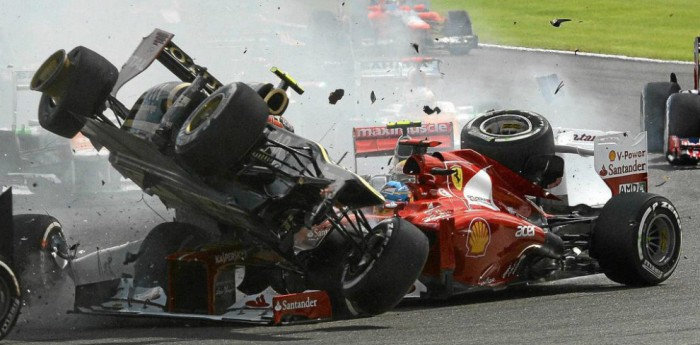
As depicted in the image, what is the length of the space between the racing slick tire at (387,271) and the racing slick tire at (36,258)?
209 centimetres

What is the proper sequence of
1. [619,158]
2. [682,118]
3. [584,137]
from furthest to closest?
[682,118] → [584,137] → [619,158]

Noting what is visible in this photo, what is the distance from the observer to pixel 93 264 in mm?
8961

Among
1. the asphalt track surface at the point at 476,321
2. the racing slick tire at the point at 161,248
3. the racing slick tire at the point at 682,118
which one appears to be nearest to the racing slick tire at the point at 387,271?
the asphalt track surface at the point at 476,321

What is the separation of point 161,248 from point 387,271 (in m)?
1.74

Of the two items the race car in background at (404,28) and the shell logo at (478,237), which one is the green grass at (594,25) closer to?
the race car in background at (404,28)

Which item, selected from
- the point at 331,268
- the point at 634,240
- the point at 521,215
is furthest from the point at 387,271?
the point at 634,240

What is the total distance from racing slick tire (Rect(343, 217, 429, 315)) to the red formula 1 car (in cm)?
76

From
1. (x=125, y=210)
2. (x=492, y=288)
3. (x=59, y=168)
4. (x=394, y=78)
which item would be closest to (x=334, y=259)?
(x=492, y=288)

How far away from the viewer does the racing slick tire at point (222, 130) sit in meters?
7.27

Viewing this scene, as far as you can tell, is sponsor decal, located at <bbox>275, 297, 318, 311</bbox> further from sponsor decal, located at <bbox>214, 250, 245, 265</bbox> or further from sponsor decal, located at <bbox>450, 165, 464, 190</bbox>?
sponsor decal, located at <bbox>450, 165, 464, 190</bbox>

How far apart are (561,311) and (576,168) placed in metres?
2.69

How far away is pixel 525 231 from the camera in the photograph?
9.31 m

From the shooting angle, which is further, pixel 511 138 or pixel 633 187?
pixel 633 187

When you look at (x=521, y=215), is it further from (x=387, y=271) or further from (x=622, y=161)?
(x=387, y=271)
